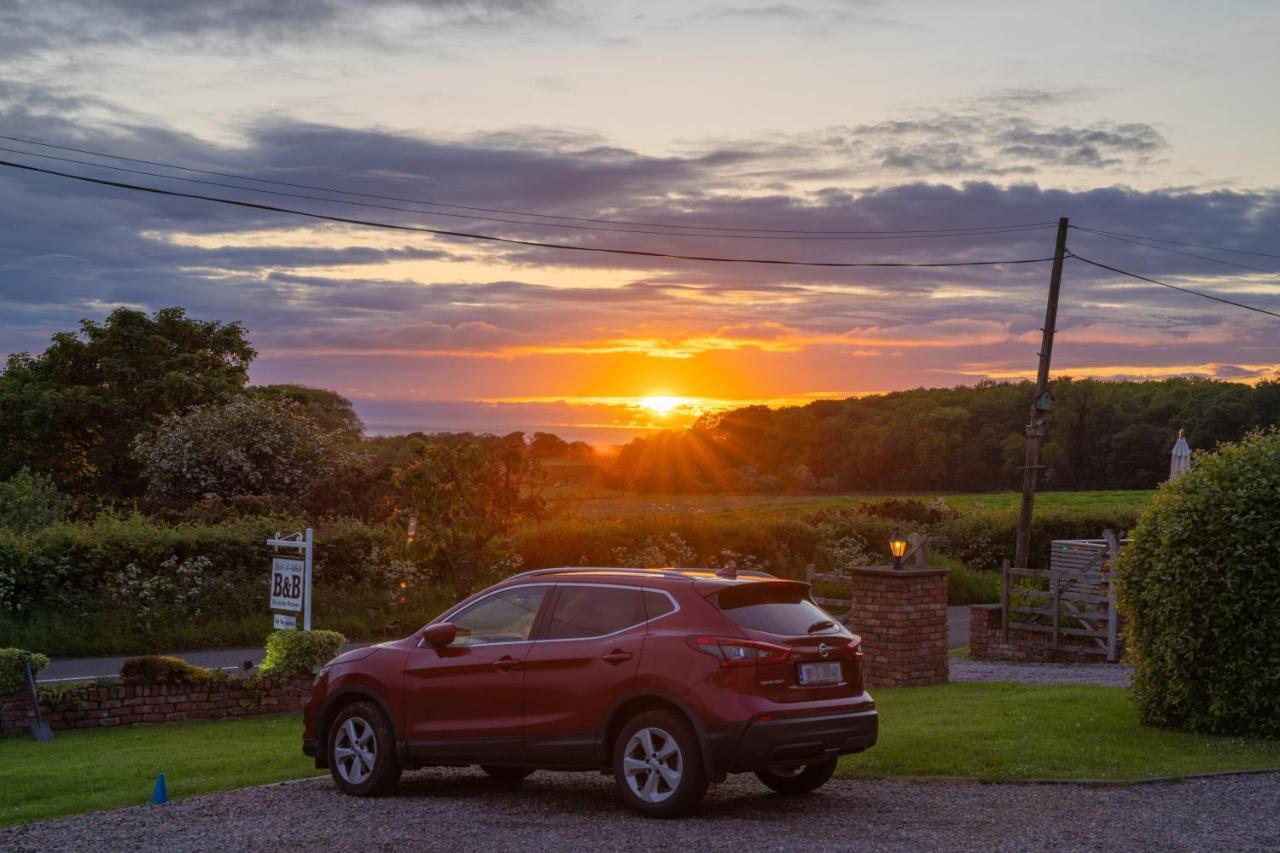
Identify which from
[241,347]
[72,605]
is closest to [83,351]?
[241,347]

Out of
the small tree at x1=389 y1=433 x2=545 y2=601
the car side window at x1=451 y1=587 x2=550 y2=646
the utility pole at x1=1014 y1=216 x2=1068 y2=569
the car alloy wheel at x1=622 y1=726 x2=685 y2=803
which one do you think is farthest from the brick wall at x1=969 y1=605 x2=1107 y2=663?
the car alloy wheel at x1=622 y1=726 x2=685 y2=803

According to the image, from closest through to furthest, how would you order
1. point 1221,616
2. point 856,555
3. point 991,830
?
point 991,830
point 1221,616
point 856,555

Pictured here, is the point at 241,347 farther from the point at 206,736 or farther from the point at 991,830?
the point at 991,830

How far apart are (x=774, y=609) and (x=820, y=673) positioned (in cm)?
54

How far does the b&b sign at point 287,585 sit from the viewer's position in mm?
16953

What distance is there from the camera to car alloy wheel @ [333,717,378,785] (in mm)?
10500

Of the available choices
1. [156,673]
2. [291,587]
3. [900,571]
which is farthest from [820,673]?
[156,673]

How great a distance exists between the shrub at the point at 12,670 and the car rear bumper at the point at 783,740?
377 inches

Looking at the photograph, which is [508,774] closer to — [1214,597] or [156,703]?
[1214,597]

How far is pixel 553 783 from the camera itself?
11.1 meters

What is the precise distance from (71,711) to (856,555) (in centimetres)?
2575

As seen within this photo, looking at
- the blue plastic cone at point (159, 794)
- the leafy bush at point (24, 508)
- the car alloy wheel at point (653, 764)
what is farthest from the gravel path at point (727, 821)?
the leafy bush at point (24, 508)

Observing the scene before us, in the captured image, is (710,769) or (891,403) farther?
(891,403)

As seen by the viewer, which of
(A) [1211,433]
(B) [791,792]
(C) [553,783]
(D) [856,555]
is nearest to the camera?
(B) [791,792]
